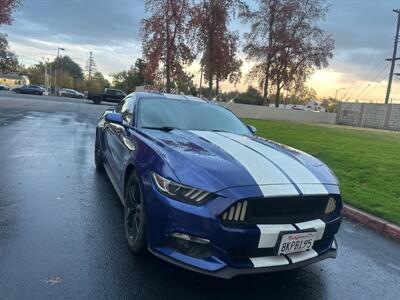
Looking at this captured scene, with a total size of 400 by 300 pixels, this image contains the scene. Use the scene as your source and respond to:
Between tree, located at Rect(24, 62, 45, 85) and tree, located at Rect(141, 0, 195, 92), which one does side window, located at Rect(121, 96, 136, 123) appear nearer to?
tree, located at Rect(141, 0, 195, 92)

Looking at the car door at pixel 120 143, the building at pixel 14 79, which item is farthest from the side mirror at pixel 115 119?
the building at pixel 14 79

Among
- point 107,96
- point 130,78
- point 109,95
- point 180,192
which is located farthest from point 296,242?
point 130,78

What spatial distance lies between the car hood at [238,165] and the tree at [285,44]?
38.2m

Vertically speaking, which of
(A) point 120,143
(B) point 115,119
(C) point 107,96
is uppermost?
(B) point 115,119

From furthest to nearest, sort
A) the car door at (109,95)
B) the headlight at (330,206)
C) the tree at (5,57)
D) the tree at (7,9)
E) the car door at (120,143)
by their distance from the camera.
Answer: the tree at (5,57) → the car door at (109,95) → the tree at (7,9) → the car door at (120,143) → the headlight at (330,206)

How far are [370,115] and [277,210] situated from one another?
48.9m

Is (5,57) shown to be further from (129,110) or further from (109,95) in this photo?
(129,110)

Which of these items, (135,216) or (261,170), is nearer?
(261,170)

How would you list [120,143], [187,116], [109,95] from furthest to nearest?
1. [109,95]
2. [187,116]
3. [120,143]

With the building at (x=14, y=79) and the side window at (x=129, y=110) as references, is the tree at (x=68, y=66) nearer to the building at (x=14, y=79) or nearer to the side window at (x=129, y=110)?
the building at (x=14, y=79)

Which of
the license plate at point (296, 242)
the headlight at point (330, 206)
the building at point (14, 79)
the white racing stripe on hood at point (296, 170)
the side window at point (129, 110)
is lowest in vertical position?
the building at point (14, 79)

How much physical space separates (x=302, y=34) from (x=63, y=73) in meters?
89.3

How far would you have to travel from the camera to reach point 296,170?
12.1ft

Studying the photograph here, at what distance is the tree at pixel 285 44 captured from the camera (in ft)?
135
